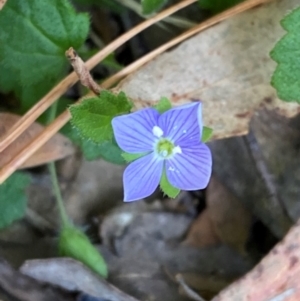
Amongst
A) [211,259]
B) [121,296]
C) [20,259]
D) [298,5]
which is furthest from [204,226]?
[298,5]

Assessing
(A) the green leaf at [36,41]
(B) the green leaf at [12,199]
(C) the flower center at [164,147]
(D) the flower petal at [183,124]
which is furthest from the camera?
(B) the green leaf at [12,199]

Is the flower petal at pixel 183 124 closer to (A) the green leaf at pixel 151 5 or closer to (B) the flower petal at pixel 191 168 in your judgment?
(B) the flower petal at pixel 191 168

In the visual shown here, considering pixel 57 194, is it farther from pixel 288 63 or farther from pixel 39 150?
pixel 288 63

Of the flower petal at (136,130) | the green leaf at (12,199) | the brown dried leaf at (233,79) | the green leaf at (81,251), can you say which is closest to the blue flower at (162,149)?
the flower petal at (136,130)

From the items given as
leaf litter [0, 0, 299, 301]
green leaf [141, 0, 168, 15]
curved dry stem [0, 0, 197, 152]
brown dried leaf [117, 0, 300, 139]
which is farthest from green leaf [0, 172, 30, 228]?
green leaf [141, 0, 168, 15]

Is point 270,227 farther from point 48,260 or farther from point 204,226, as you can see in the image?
point 48,260

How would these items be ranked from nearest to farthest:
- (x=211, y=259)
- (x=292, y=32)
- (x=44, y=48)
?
1. (x=292, y=32)
2. (x=44, y=48)
3. (x=211, y=259)
